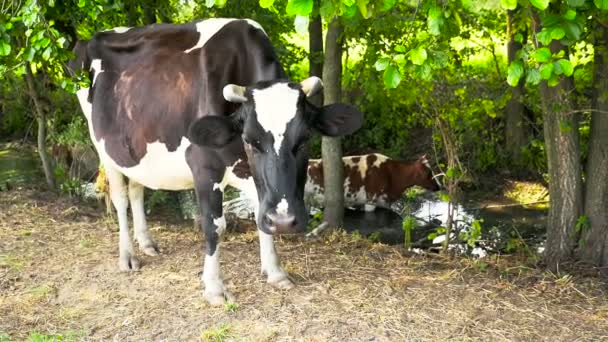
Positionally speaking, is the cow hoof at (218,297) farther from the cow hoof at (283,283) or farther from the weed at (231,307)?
the cow hoof at (283,283)

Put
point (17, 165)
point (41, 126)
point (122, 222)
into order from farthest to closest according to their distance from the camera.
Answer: point (17, 165), point (41, 126), point (122, 222)

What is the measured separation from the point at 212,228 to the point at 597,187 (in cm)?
377

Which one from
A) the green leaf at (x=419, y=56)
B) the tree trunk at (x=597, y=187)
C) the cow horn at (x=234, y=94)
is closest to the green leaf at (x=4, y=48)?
the cow horn at (x=234, y=94)

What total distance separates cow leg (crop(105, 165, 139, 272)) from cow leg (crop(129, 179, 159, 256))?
0.59 ft

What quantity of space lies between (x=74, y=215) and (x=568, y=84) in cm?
535

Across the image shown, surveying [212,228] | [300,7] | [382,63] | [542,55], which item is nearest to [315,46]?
[212,228]

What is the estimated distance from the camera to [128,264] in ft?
18.7

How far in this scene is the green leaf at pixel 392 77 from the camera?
9.89ft

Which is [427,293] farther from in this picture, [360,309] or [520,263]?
[520,263]

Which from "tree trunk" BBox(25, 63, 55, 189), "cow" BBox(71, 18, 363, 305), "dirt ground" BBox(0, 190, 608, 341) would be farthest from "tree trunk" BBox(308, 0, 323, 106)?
"cow" BBox(71, 18, 363, 305)

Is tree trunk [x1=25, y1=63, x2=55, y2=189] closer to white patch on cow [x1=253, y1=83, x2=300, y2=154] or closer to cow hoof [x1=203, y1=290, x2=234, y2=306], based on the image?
cow hoof [x1=203, y1=290, x2=234, y2=306]

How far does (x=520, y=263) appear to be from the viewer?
6633 mm

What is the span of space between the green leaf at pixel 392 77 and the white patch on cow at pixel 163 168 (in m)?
2.15

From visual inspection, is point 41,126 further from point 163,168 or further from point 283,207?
point 283,207
